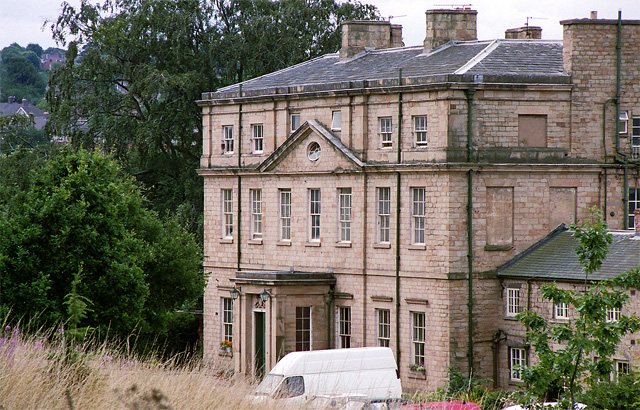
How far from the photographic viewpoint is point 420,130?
4144 cm

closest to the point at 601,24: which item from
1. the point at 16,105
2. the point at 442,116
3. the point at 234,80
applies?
the point at 442,116

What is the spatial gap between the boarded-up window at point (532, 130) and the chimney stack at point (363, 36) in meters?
10.9

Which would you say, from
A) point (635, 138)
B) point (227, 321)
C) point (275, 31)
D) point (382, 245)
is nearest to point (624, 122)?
point (635, 138)

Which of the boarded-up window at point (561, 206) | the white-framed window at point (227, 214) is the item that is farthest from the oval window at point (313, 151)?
the boarded-up window at point (561, 206)

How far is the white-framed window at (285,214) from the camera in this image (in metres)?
46.8

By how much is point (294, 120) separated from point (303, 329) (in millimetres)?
8592

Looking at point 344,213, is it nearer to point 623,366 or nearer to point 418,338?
point 418,338

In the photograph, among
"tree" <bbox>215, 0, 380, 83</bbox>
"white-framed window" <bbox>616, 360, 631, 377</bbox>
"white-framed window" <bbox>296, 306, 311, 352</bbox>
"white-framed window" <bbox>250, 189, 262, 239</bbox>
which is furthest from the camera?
"tree" <bbox>215, 0, 380, 83</bbox>

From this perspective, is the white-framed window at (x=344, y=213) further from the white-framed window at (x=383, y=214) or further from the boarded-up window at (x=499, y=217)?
the boarded-up window at (x=499, y=217)

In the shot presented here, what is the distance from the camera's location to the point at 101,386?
1611 cm

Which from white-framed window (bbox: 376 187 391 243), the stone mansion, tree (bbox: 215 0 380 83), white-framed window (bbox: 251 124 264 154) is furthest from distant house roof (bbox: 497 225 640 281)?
tree (bbox: 215 0 380 83)

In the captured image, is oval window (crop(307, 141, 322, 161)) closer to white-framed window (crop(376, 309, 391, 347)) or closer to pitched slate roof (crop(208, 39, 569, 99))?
pitched slate roof (crop(208, 39, 569, 99))

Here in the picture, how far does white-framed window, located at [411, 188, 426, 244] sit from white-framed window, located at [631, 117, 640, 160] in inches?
313

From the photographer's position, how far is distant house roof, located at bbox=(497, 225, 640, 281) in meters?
37.5
